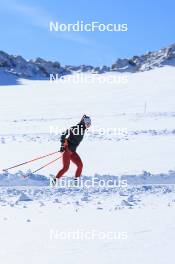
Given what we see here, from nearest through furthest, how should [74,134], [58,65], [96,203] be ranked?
[96,203]
[74,134]
[58,65]

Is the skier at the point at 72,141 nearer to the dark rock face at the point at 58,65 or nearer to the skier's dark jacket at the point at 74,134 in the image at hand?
the skier's dark jacket at the point at 74,134

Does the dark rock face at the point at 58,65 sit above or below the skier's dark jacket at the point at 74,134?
above

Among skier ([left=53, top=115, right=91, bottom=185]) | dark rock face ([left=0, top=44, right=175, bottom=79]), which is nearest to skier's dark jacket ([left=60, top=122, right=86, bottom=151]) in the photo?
skier ([left=53, top=115, right=91, bottom=185])

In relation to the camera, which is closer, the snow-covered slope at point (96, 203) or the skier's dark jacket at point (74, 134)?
the snow-covered slope at point (96, 203)

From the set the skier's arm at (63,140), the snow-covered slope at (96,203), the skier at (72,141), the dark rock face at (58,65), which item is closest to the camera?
the snow-covered slope at (96,203)

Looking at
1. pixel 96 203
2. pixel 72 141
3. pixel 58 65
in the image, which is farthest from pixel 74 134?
pixel 58 65

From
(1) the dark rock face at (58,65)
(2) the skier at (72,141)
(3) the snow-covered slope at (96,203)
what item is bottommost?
(3) the snow-covered slope at (96,203)

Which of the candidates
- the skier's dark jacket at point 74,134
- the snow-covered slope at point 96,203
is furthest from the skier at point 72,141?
the snow-covered slope at point 96,203

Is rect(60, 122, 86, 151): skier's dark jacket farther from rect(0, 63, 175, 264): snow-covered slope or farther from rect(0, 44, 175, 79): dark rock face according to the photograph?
rect(0, 44, 175, 79): dark rock face

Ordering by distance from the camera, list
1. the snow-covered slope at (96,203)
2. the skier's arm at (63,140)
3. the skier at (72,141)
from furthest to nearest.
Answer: the skier at (72,141) → the skier's arm at (63,140) → the snow-covered slope at (96,203)

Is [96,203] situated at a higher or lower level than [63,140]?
lower

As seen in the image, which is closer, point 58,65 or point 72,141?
point 72,141

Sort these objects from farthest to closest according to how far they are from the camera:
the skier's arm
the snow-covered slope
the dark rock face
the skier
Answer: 1. the dark rock face
2. the skier
3. the skier's arm
4. the snow-covered slope

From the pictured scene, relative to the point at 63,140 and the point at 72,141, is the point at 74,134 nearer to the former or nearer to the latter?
the point at 72,141
